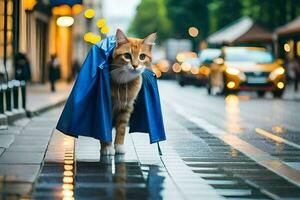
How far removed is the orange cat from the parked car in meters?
33.2

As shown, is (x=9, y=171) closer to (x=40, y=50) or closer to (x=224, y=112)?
(x=224, y=112)

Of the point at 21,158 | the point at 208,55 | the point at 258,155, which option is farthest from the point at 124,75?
the point at 208,55

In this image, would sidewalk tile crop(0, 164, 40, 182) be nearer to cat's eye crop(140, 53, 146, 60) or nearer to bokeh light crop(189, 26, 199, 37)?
cat's eye crop(140, 53, 146, 60)

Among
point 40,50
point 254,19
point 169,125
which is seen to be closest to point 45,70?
point 40,50

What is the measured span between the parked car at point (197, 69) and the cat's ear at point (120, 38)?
110 feet

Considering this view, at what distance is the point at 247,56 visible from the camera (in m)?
32.2

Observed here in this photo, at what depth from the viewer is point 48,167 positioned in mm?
8531

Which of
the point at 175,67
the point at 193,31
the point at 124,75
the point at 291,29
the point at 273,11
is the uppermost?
the point at 273,11

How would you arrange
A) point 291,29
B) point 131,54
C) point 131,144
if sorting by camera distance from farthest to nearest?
point 291,29
point 131,144
point 131,54

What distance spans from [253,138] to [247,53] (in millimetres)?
19685

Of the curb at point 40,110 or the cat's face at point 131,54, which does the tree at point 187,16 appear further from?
the cat's face at point 131,54

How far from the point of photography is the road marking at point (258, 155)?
333 inches

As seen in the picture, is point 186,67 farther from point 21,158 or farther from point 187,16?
point 187,16

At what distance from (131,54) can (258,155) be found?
2.29m
